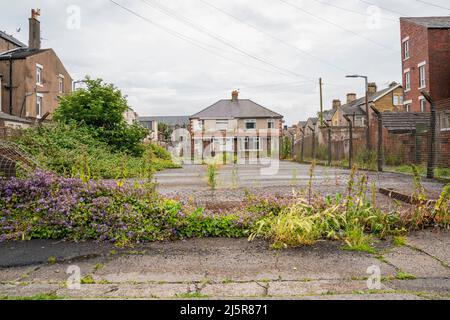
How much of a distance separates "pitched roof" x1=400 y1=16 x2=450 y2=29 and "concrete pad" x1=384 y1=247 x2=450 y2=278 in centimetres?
3275

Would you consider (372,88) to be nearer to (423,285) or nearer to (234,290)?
(423,285)

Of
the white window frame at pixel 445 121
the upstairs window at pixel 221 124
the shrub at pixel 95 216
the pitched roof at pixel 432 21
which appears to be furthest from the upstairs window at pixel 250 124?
the shrub at pixel 95 216

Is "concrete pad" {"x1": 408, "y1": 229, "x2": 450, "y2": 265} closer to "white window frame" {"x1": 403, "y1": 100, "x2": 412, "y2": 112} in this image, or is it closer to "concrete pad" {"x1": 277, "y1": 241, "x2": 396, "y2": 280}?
"concrete pad" {"x1": 277, "y1": 241, "x2": 396, "y2": 280}

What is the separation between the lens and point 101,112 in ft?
60.4

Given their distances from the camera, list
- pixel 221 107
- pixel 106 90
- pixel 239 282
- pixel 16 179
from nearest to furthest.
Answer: pixel 239 282, pixel 16 179, pixel 106 90, pixel 221 107

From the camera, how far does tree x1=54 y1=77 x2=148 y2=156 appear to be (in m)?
18.2

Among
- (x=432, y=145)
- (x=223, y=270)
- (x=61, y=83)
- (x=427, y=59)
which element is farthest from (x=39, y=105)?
(x=223, y=270)

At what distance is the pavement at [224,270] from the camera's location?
10.0 feet

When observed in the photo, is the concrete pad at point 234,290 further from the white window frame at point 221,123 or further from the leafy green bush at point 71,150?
the white window frame at point 221,123

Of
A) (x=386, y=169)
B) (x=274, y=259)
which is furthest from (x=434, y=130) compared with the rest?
(x=274, y=259)

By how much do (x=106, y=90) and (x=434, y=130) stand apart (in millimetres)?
14302

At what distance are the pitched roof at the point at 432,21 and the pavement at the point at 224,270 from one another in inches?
1277
